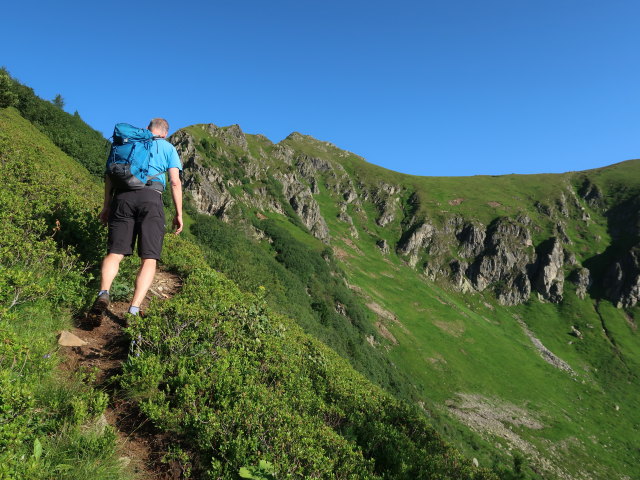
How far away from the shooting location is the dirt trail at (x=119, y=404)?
4.22m

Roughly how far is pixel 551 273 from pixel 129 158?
7237 inches

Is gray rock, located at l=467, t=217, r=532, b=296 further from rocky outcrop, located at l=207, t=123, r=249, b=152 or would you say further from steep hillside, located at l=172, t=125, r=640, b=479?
rocky outcrop, located at l=207, t=123, r=249, b=152

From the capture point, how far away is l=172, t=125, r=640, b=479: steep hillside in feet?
228

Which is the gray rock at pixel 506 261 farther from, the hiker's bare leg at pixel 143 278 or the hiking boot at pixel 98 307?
the hiking boot at pixel 98 307

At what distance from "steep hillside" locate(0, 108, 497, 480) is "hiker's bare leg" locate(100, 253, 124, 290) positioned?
697 mm

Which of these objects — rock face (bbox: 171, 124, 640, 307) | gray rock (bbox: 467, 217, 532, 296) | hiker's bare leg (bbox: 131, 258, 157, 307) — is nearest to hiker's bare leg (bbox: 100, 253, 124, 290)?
hiker's bare leg (bbox: 131, 258, 157, 307)

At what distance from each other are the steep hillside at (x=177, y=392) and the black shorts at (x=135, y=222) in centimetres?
115

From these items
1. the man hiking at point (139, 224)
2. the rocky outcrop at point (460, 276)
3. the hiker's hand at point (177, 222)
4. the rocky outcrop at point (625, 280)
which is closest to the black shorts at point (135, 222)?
the man hiking at point (139, 224)

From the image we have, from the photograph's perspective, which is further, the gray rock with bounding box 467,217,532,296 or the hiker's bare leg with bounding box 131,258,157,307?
the gray rock with bounding box 467,217,532,296

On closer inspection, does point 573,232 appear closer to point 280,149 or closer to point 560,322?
point 560,322

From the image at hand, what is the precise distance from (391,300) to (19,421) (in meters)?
112

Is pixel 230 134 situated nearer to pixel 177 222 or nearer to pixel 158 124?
pixel 158 124

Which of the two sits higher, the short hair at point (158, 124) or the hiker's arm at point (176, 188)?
the short hair at point (158, 124)

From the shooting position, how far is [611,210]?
184000mm
